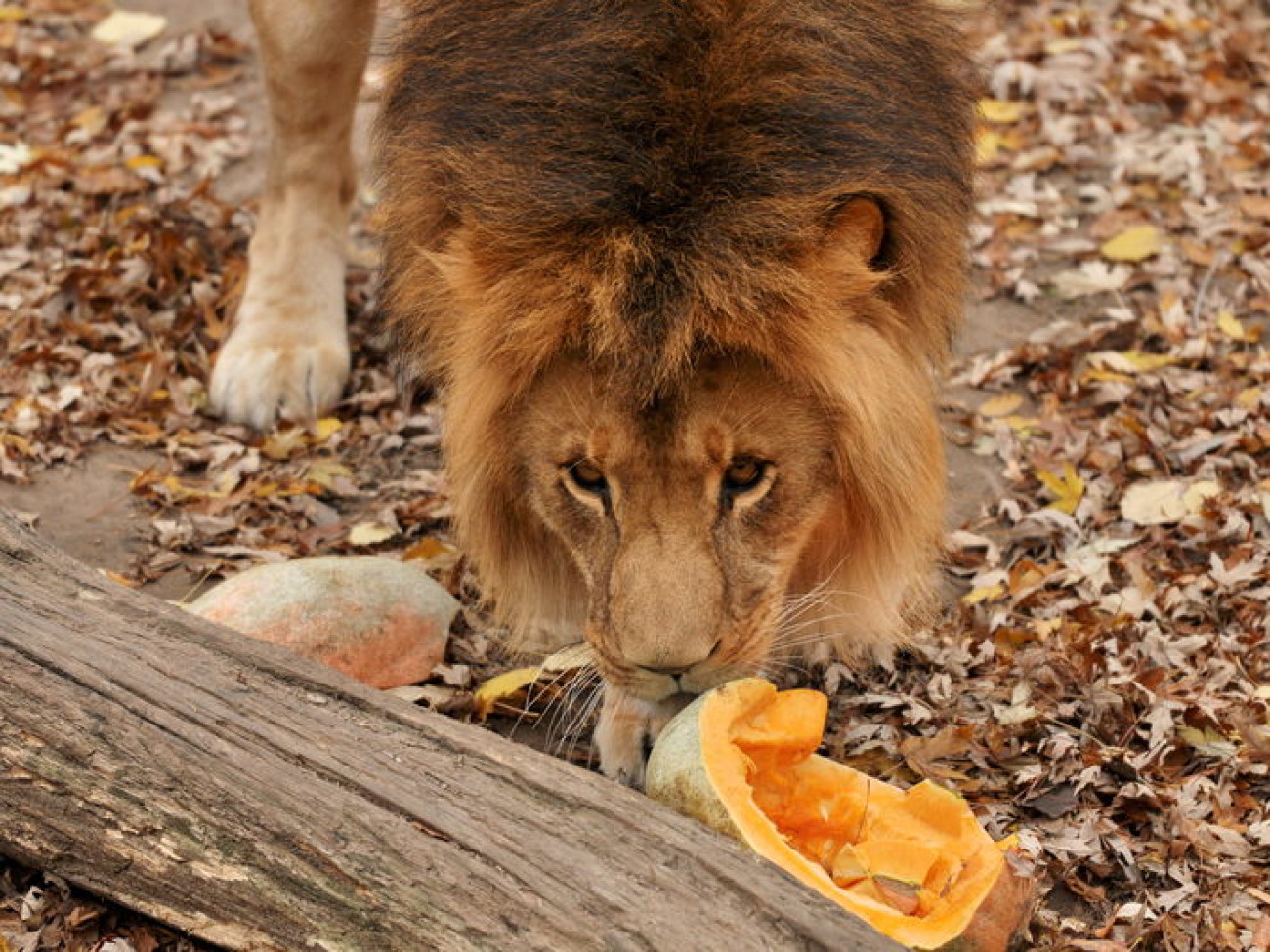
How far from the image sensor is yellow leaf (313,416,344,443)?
4441 mm

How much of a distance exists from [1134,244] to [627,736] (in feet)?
9.15

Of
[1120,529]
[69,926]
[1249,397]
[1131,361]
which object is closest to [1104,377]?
[1131,361]

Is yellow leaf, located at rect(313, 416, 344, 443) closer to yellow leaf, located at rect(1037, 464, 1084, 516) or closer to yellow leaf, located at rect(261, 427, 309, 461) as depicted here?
yellow leaf, located at rect(261, 427, 309, 461)

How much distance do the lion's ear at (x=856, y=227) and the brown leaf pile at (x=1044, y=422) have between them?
1009 millimetres

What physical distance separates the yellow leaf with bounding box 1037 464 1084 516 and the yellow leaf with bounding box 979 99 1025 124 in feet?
7.00

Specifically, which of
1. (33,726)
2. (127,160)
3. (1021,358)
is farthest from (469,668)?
(127,160)

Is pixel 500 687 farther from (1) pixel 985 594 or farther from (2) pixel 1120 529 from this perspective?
(2) pixel 1120 529

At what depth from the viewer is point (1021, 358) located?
4645mm

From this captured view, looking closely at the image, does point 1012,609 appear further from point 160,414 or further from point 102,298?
point 102,298

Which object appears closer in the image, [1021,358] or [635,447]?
[635,447]

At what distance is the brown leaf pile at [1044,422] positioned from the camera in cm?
318

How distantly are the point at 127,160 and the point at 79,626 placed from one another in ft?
11.2

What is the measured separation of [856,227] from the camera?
2801mm

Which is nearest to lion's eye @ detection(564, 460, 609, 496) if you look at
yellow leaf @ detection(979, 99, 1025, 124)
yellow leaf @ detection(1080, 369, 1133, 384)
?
yellow leaf @ detection(1080, 369, 1133, 384)
